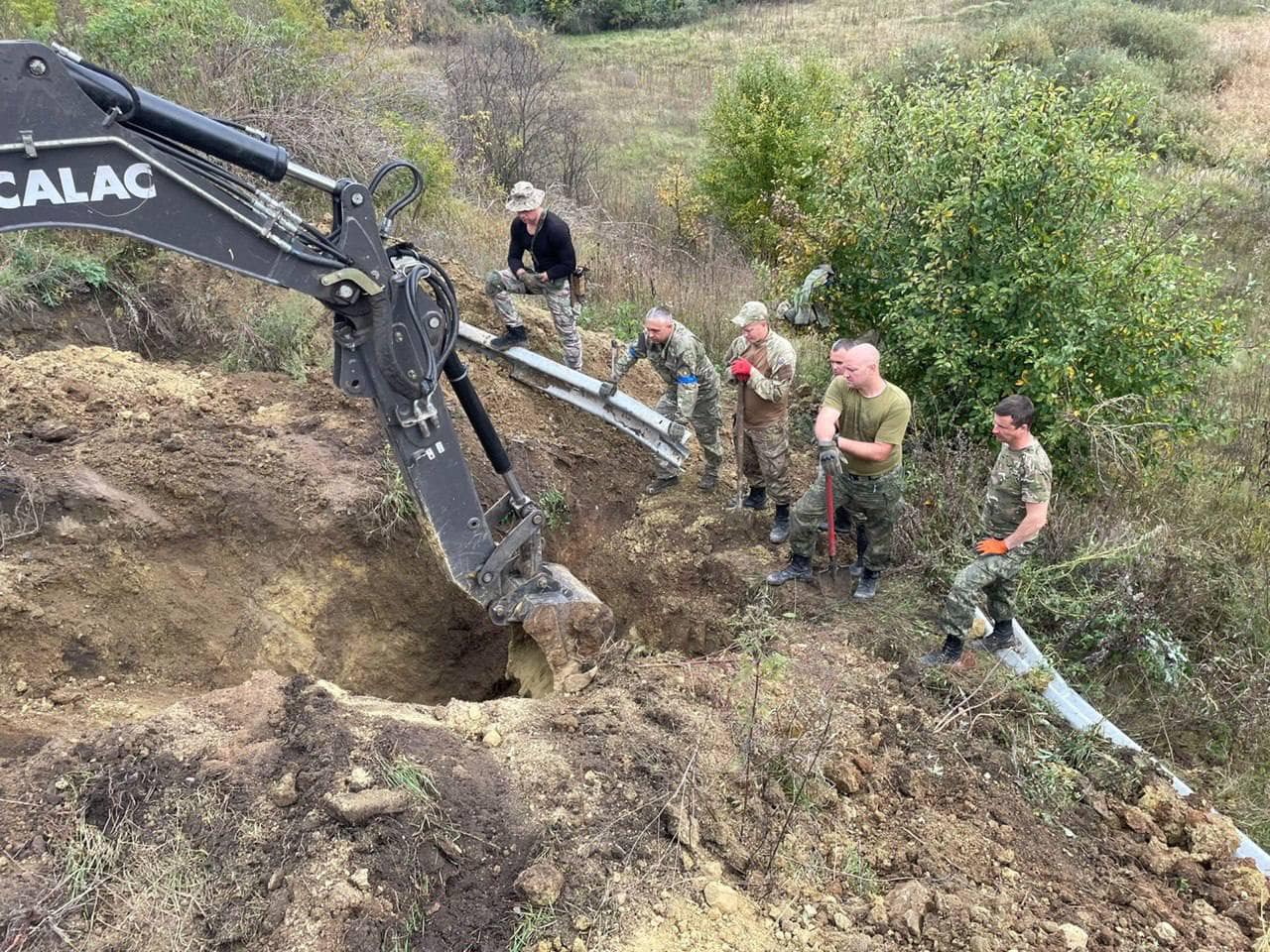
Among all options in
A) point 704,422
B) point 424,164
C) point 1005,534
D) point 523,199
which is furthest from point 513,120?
point 1005,534

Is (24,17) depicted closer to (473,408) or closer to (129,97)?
(129,97)

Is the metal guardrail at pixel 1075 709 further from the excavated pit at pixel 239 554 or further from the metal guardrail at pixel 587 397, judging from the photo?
the metal guardrail at pixel 587 397

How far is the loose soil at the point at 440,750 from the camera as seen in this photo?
3.58 meters

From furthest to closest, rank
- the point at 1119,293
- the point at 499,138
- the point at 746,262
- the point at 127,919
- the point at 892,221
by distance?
the point at 499,138 < the point at 746,262 < the point at 892,221 < the point at 1119,293 < the point at 127,919

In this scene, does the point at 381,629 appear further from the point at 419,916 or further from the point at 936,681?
the point at 936,681

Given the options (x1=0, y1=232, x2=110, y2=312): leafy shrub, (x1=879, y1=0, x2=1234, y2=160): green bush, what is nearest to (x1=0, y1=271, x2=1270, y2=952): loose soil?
(x1=0, y1=232, x2=110, y2=312): leafy shrub

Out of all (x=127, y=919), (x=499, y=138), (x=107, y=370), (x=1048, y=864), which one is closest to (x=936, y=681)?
(x=1048, y=864)

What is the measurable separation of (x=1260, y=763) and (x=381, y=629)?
19.1ft

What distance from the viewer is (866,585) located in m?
6.11

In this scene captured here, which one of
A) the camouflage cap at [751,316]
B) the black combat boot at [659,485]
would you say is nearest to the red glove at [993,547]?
the camouflage cap at [751,316]

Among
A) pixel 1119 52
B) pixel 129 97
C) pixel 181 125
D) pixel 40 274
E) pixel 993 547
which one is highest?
pixel 129 97

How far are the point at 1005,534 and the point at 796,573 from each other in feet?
4.76

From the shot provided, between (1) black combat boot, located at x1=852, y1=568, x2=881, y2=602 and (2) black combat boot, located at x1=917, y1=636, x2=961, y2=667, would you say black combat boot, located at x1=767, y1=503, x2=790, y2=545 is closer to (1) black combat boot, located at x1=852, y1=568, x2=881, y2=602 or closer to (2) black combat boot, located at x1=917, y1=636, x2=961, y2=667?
(1) black combat boot, located at x1=852, y1=568, x2=881, y2=602

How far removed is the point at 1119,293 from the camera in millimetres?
6770
